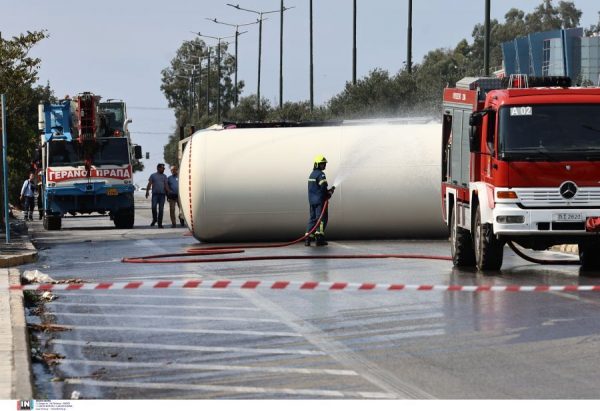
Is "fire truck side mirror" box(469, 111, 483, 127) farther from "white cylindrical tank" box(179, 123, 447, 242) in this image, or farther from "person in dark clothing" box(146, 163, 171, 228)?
"person in dark clothing" box(146, 163, 171, 228)

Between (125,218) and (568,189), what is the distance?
24.7 m

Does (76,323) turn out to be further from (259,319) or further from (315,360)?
(315,360)

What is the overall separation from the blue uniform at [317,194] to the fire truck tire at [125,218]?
1493 centimetres

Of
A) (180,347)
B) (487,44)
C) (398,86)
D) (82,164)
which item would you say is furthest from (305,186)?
(398,86)

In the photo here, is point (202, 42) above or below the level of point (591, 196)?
above

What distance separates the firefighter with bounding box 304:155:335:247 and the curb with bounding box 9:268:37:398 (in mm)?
10894

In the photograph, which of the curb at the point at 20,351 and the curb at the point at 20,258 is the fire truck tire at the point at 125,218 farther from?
the curb at the point at 20,351

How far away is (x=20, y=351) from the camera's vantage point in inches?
454

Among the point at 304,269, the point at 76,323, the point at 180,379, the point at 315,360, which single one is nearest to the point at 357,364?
the point at 315,360

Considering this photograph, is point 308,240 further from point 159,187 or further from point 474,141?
point 159,187

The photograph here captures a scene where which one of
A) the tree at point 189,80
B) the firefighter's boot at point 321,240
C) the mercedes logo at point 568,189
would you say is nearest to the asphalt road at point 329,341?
the mercedes logo at point 568,189

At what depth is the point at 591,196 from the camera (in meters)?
18.8
